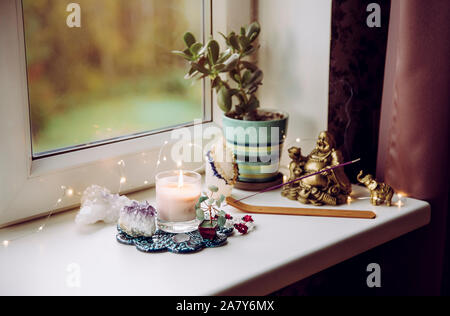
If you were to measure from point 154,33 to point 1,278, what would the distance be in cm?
60

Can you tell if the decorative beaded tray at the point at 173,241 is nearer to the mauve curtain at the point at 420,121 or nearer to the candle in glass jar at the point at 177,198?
the candle in glass jar at the point at 177,198

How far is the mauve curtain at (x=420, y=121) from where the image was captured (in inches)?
39.3

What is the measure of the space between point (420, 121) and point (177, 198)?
0.50 m

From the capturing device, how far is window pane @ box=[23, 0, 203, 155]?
985mm

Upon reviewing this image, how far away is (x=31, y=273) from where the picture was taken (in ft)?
2.63

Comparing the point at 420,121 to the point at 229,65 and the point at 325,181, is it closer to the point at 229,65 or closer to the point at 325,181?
the point at 325,181

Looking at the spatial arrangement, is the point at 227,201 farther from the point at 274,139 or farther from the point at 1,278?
the point at 1,278

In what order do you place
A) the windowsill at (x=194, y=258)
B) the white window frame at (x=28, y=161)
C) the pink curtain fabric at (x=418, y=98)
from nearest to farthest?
the windowsill at (x=194, y=258) → the white window frame at (x=28, y=161) → the pink curtain fabric at (x=418, y=98)

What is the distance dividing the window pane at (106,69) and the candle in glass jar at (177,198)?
0.24 m

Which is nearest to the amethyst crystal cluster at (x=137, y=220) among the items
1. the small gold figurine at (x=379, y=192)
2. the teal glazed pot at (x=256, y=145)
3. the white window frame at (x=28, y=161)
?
the white window frame at (x=28, y=161)

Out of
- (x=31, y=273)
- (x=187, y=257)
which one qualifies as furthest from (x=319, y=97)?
(x=31, y=273)

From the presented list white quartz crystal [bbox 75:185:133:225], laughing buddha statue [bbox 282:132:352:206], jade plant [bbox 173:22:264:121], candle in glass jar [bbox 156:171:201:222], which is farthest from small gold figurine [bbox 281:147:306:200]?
white quartz crystal [bbox 75:185:133:225]

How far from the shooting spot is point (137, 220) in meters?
0.89

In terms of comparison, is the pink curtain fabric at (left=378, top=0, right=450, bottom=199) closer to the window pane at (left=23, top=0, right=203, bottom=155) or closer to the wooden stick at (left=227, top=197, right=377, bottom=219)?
the wooden stick at (left=227, top=197, right=377, bottom=219)
